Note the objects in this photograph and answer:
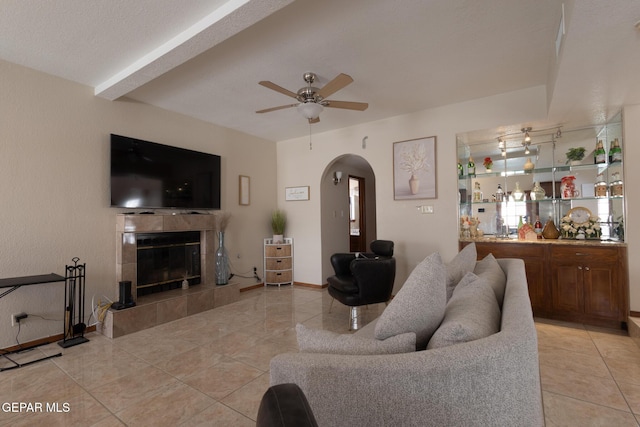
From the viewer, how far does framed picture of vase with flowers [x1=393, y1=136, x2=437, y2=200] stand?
4137 mm

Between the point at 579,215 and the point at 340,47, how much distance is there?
334 centimetres

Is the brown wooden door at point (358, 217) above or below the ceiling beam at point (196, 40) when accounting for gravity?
below

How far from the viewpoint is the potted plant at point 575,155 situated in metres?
3.64

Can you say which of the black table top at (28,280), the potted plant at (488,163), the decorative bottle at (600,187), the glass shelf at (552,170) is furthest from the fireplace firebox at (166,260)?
the decorative bottle at (600,187)

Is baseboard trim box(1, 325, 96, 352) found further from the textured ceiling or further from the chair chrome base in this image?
the chair chrome base

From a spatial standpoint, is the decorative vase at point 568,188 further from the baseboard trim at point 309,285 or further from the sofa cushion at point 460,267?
the baseboard trim at point 309,285

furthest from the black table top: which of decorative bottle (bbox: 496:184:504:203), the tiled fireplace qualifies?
decorative bottle (bbox: 496:184:504:203)

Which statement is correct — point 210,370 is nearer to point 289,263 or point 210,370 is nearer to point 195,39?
point 195,39

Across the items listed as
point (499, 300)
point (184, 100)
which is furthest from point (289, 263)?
point (499, 300)

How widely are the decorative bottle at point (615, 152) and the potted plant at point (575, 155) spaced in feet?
0.90

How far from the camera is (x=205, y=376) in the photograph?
227 centimetres

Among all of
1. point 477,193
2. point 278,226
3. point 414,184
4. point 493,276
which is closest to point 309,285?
point 278,226

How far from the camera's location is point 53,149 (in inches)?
121

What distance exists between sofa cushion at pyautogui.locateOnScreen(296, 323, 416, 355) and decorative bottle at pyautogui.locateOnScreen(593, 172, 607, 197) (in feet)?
12.5
